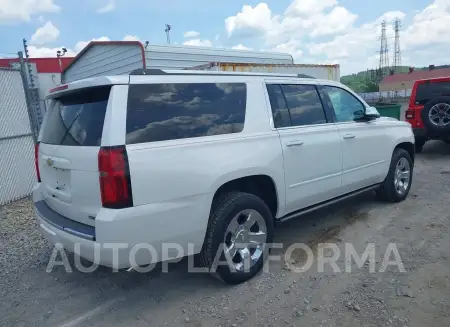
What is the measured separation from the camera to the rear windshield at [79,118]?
109 inches

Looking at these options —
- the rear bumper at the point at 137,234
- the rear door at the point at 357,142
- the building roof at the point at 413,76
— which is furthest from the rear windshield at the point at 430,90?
the building roof at the point at 413,76

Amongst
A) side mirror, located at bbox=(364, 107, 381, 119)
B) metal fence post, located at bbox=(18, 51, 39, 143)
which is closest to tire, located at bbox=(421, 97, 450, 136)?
side mirror, located at bbox=(364, 107, 381, 119)

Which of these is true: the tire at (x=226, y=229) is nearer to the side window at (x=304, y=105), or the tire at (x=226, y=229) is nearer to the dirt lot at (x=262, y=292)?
the dirt lot at (x=262, y=292)

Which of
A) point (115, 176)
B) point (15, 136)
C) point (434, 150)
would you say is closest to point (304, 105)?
point (115, 176)

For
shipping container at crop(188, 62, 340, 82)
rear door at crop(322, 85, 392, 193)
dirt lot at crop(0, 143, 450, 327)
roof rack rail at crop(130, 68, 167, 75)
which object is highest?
shipping container at crop(188, 62, 340, 82)

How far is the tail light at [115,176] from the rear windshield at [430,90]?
8.44 meters

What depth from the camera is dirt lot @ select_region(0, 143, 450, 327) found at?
113 inches

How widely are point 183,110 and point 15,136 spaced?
16.8 ft

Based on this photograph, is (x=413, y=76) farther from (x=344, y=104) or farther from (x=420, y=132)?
(x=344, y=104)

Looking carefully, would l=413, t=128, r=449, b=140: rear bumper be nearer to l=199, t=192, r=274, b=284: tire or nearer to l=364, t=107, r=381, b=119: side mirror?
l=364, t=107, r=381, b=119: side mirror

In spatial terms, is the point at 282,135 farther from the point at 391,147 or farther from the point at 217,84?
the point at 391,147

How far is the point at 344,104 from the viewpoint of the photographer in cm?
467

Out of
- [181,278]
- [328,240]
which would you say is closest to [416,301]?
[328,240]

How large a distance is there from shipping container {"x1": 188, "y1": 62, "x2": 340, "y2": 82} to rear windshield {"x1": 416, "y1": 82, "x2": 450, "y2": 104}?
8.87 ft
